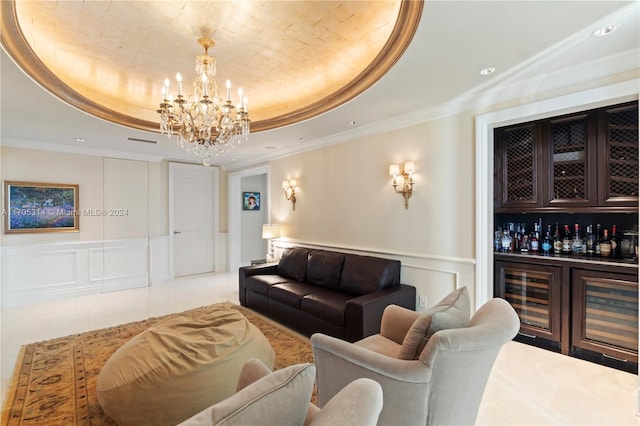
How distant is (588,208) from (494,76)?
1.47 metres

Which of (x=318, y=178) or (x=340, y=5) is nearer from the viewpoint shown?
(x=340, y=5)

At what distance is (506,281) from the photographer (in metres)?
3.17

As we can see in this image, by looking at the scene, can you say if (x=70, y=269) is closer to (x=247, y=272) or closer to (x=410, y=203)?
(x=247, y=272)

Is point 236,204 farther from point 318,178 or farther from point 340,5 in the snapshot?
point 340,5

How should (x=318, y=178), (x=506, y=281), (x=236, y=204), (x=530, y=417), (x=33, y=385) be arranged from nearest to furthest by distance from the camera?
(x=530, y=417), (x=33, y=385), (x=506, y=281), (x=318, y=178), (x=236, y=204)

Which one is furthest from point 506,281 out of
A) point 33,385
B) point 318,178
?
point 33,385

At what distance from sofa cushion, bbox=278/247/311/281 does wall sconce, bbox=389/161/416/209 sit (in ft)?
5.24

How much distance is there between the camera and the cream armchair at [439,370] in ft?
4.36

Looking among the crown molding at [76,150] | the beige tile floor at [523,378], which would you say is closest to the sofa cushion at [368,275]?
the beige tile floor at [523,378]

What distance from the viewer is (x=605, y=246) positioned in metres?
2.79

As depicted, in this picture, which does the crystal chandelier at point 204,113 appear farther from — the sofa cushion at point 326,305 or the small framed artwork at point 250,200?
the small framed artwork at point 250,200

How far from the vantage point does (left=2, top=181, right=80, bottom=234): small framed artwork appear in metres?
4.45

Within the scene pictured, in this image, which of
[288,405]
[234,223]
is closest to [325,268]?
[288,405]

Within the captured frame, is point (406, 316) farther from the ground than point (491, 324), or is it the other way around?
point (491, 324)
